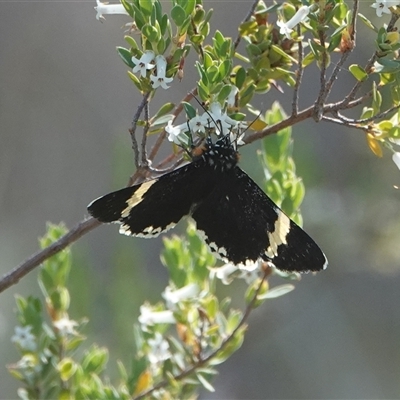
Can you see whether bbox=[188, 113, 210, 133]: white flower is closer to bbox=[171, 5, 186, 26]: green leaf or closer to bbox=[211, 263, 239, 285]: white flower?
bbox=[171, 5, 186, 26]: green leaf

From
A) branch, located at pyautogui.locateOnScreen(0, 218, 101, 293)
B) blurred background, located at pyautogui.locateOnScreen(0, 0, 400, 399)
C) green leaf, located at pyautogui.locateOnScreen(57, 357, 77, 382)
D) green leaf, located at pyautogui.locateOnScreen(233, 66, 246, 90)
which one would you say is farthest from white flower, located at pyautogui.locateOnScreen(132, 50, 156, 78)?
blurred background, located at pyautogui.locateOnScreen(0, 0, 400, 399)

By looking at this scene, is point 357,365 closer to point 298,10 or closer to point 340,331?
point 340,331

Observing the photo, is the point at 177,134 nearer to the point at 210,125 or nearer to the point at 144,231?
the point at 210,125

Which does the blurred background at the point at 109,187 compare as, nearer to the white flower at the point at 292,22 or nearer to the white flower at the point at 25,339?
the white flower at the point at 25,339

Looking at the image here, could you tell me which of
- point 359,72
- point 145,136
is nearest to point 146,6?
point 145,136

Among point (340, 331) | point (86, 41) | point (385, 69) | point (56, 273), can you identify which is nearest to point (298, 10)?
point (385, 69)

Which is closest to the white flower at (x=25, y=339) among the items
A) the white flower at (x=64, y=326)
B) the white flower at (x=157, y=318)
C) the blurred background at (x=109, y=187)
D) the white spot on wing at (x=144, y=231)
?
the white flower at (x=64, y=326)
